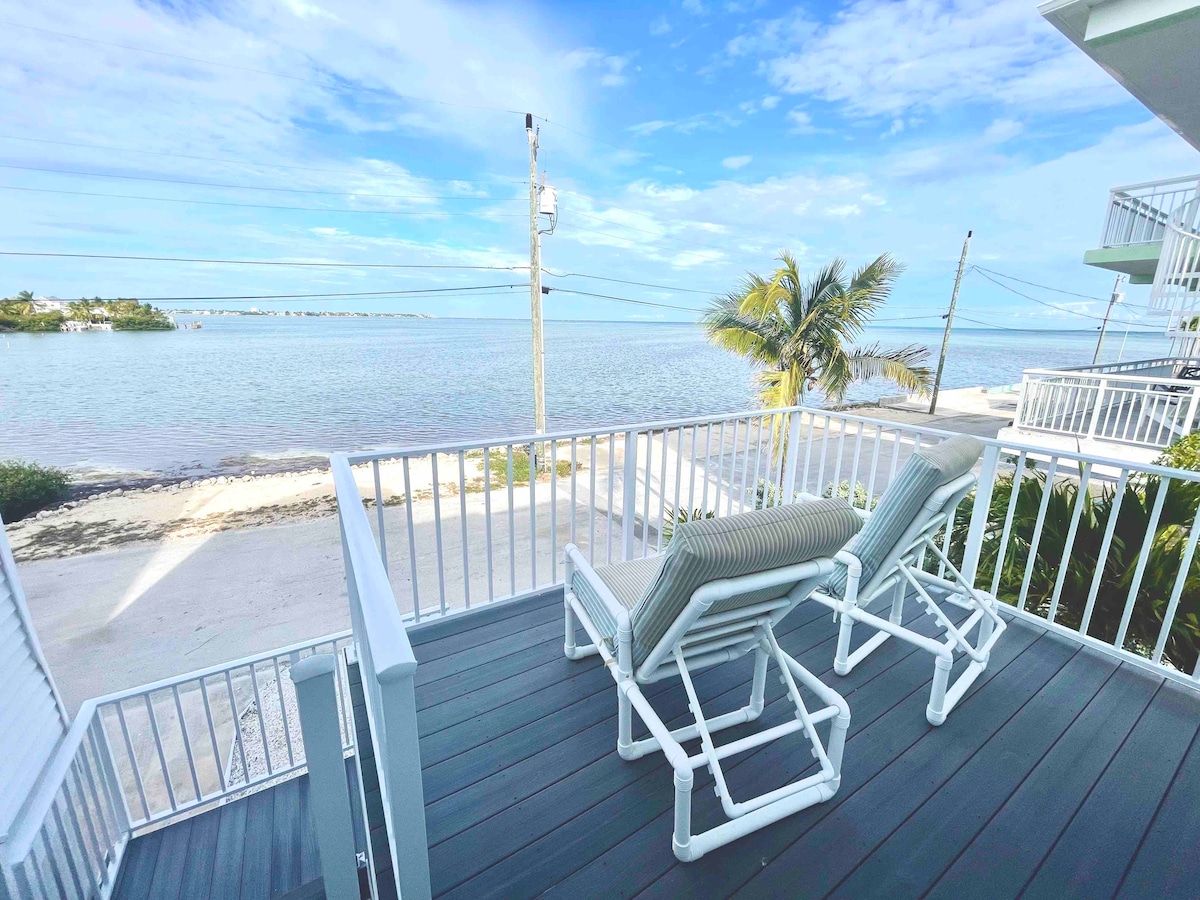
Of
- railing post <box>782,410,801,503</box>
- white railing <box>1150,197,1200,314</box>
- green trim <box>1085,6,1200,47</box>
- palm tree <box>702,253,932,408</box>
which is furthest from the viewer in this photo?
palm tree <box>702,253,932,408</box>

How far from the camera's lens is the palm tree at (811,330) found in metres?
8.53

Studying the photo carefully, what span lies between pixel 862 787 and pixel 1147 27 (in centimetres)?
450

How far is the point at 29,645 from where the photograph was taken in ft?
9.39

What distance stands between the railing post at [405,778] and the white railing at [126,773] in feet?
4.30

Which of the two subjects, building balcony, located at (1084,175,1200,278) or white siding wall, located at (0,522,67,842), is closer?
white siding wall, located at (0,522,67,842)

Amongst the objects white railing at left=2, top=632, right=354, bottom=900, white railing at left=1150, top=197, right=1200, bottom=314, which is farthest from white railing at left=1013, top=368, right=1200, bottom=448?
white railing at left=2, top=632, right=354, bottom=900

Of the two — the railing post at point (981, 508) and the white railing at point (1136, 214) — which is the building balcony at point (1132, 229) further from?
the railing post at point (981, 508)

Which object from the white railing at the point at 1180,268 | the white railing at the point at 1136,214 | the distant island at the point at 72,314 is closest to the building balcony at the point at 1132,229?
the white railing at the point at 1136,214

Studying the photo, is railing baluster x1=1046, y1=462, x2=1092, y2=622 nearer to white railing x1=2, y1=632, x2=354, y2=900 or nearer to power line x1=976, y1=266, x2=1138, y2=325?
white railing x1=2, y1=632, x2=354, y2=900

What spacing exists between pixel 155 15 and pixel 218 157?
Answer: 40.6 feet

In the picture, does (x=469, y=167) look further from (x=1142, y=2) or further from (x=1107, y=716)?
(x=1107, y=716)

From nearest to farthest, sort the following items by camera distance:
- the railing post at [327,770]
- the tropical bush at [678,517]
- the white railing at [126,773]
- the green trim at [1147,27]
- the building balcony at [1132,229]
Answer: the railing post at [327,770], the white railing at [126,773], the green trim at [1147,27], the tropical bush at [678,517], the building balcony at [1132,229]

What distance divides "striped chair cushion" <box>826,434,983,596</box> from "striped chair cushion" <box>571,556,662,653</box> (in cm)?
85

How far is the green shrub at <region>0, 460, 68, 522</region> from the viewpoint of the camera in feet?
44.1
